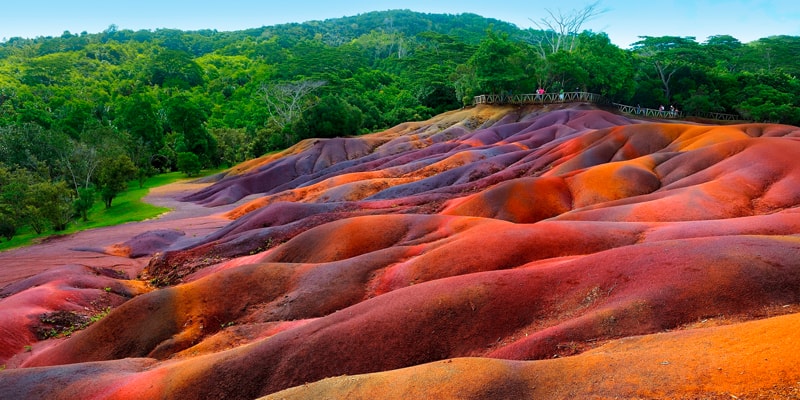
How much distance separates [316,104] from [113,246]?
46.2 metres

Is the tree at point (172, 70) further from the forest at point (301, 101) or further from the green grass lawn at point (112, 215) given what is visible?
the green grass lawn at point (112, 215)

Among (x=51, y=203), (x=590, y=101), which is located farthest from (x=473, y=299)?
(x=590, y=101)

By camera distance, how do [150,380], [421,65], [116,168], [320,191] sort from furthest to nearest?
[421,65]
[116,168]
[320,191]
[150,380]

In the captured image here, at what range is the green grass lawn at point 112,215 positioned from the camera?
1798 inches

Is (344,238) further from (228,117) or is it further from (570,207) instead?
(228,117)

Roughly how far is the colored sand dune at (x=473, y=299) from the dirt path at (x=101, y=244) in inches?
34.0

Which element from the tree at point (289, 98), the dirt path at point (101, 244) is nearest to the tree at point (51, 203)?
the dirt path at point (101, 244)

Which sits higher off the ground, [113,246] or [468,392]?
[468,392]

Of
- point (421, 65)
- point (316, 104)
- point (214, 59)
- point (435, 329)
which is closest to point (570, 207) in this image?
point (435, 329)

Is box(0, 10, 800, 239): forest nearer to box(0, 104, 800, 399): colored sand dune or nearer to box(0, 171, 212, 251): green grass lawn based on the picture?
box(0, 171, 212, 251): green grass lawn

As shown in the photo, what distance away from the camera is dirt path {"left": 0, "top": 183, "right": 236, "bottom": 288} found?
112 ft

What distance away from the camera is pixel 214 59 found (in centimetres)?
15650

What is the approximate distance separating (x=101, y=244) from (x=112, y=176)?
2224cm

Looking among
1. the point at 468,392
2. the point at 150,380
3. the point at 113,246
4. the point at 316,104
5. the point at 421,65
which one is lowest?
the point at 113,246
